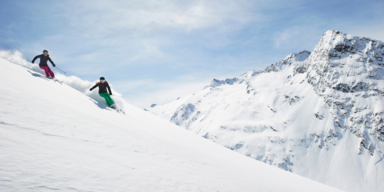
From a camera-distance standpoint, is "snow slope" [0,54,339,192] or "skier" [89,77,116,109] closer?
"snow slope" [0,54,339,192]

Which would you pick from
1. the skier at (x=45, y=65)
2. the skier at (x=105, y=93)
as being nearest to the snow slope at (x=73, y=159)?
the skier at (x=105, y=93)

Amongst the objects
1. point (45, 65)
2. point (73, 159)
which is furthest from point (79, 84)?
point (73, 159)

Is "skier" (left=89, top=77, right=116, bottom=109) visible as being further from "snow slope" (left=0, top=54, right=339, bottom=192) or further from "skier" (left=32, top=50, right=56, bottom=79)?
"snow slope" (left=0, top=54, right=339, bottom=192)

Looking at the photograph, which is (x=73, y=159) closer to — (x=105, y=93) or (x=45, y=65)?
(x=105, y=93)

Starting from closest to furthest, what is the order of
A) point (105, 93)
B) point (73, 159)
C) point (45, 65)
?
point (73, 159)
point (105, 93)
point (45, 65)

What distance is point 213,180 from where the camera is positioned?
5.68 meters

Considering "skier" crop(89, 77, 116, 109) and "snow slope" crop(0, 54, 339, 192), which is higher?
"skier" crop(89, 77, 116, 109)

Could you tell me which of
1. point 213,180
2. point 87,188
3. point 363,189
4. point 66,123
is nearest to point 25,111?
point 66,123

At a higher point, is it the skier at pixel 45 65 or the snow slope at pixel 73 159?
the skier at pixel 45 65

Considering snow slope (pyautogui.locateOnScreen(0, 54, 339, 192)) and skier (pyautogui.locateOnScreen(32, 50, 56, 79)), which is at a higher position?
skier (pyautogui.locateOnScreen(32, 50, 56, 79))

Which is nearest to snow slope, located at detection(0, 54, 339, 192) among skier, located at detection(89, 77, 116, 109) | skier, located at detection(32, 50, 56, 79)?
skier, located at detection(89, 77, 116, 109)

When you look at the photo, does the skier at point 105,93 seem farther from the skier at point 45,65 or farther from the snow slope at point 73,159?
the snow slope at point 73,159

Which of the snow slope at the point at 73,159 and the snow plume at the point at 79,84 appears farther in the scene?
the snow plume at the point at 79,84

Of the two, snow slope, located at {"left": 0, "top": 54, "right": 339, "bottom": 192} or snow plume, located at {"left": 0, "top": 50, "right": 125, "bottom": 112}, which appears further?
snow plume, located at {"left": 0, "top": 50, "right": 125, "bottom": 112}
